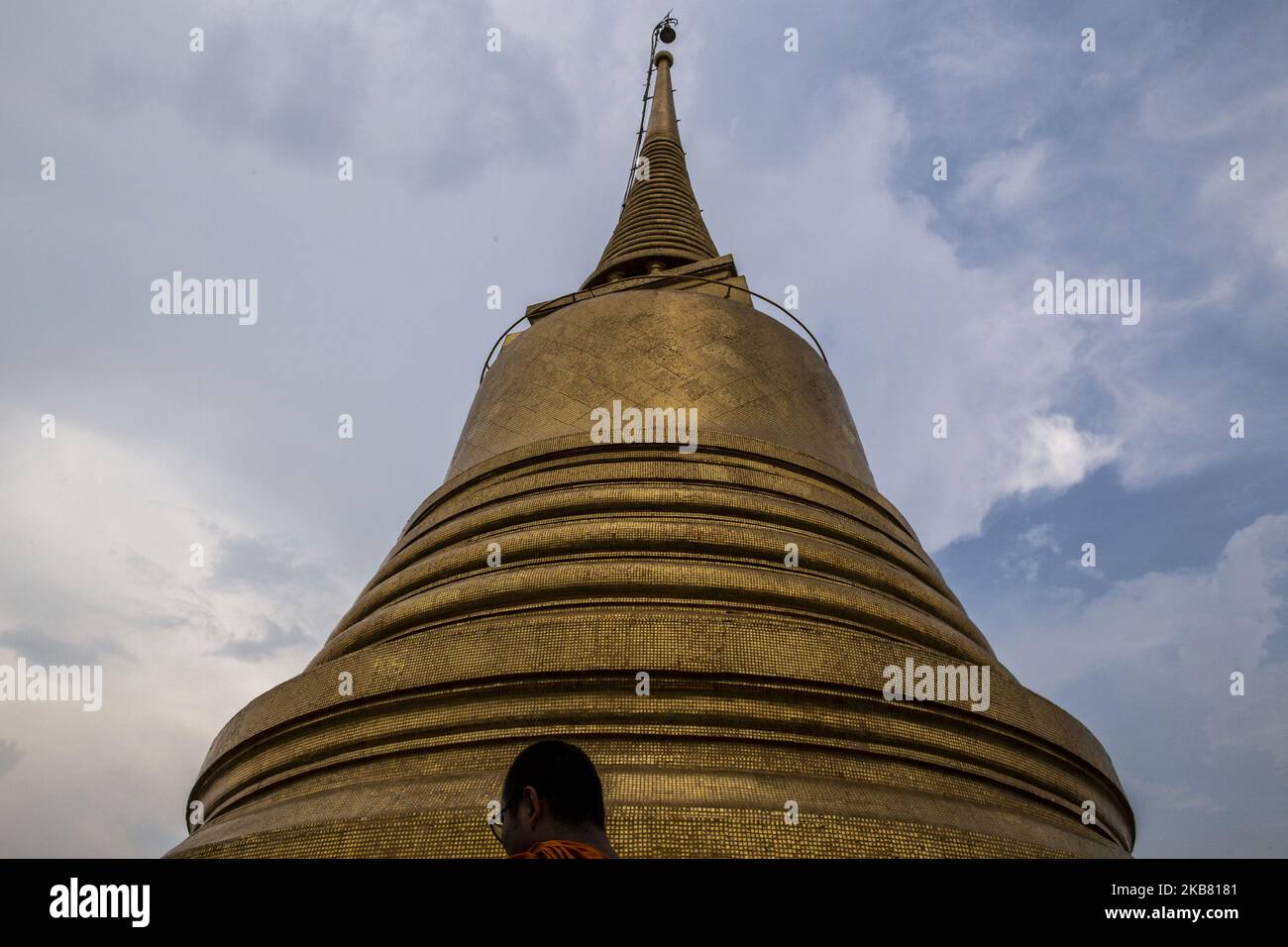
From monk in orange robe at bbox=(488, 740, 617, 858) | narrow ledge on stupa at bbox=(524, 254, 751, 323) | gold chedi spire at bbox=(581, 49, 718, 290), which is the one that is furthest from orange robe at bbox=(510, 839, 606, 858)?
gold chedi spire at bbox=(581, 49, 718, 290)

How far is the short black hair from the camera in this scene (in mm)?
2197

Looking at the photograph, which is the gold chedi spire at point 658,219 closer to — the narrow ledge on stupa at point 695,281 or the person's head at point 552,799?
the narrow ledge on stupa at point 695,281

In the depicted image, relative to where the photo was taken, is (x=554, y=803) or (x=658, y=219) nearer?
(x=554, y=803)

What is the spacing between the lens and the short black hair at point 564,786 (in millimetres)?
2197

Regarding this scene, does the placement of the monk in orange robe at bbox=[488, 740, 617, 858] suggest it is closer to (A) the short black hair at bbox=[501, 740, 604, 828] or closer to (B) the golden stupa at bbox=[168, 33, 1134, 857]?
(A) the short black hair at bbox=[501, 740, 604, 828]

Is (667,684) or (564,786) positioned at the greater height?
(667,684)

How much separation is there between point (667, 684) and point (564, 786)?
2.69 metres

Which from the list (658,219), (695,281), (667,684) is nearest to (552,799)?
(667,684)

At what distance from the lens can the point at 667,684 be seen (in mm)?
4848

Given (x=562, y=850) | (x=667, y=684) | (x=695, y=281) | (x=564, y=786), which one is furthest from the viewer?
(x=695, y=281)

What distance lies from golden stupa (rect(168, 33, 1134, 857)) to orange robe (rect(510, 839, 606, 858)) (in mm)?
1851

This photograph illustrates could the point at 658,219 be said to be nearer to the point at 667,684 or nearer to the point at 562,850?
the point at 667,684

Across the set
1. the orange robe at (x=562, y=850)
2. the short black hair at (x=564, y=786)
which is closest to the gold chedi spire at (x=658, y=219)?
the short black hair at (x=564, y=786)

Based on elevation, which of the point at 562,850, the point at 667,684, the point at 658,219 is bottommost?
the point at 562,850
